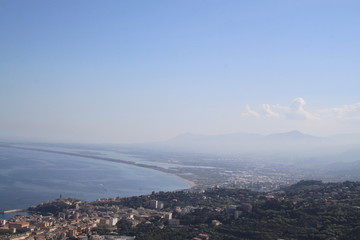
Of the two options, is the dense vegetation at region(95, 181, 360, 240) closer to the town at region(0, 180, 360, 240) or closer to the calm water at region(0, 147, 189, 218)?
the town at region(0, 180, 360, 240)

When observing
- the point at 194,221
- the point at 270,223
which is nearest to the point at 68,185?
the point at 194,221

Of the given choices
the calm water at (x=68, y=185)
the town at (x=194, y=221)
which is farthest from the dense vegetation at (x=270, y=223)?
Answer: the calm water at (x=68, y=185)

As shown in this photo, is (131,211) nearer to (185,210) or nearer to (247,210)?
(185,210)

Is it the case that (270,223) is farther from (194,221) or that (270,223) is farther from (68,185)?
(68,185)

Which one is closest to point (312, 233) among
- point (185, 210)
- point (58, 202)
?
point (185, 210)

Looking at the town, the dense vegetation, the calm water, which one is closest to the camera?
the dense vegetation

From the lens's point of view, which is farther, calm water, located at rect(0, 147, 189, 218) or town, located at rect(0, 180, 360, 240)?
calm water, located at rect(0, 147, 189, 218)

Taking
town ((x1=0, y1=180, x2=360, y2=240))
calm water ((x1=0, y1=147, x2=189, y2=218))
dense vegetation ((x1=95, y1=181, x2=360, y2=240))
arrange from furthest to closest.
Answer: calm water ((x1=0, y1=147, x2=189, y2=218))
town ((x1=0, y1=180, x2=360, y2=240))
dense vegetation ((x1=95, y1=181, x2=360, y2=240))

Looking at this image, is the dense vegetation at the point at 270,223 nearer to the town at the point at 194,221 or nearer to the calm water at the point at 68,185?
the town at the point at 194,221

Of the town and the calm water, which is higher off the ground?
the town

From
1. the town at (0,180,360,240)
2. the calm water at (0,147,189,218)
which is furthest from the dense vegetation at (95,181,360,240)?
the calm water at (0,147,189,218)

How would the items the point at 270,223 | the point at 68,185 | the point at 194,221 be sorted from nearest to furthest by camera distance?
the point at 270,223 < the point at 194,221 < the point at 68,185
